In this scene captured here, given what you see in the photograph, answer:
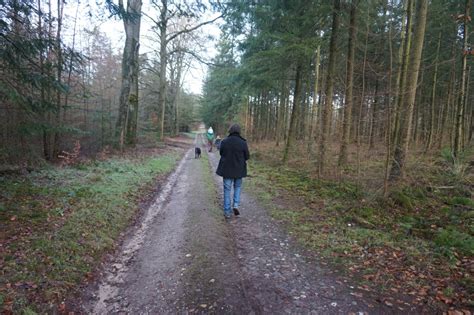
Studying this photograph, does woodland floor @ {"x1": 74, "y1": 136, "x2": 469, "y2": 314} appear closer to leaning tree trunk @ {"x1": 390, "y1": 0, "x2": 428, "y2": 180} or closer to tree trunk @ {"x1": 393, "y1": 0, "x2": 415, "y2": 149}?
leaning tree trunk @ {"x1": 390, "y1": 0, "x2": 428, "y2": 180}

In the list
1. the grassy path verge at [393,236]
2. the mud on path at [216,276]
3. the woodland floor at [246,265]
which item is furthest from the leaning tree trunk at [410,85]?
the mud on path at [216,276]

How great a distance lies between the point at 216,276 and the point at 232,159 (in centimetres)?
296

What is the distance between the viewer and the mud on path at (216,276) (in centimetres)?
315

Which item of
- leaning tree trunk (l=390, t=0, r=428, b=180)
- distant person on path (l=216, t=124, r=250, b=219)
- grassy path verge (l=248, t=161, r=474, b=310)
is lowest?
grassy path verge (l=248, t=161, r=474, b=310)

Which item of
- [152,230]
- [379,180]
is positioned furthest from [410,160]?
[152,230]

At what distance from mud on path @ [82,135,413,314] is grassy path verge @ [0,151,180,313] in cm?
41

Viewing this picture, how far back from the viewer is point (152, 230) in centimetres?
554

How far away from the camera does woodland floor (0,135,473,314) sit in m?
3.17

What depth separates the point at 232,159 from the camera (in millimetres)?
6168

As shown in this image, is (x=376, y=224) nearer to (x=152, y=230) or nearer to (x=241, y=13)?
(x=152, y=230)

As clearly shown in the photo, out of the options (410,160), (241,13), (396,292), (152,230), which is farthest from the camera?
(241,13)

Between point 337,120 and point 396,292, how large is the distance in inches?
314

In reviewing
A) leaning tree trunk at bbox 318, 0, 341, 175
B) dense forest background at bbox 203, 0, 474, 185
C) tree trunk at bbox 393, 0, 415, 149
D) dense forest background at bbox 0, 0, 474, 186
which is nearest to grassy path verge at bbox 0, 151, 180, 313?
dense forest background at bbox 0, 0, 474, 186

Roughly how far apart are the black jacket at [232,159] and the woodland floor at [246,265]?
104 centimetres
